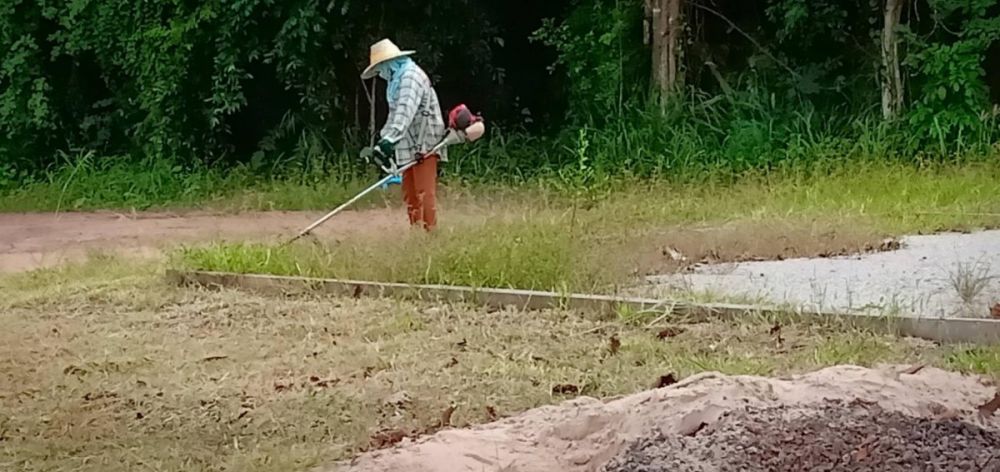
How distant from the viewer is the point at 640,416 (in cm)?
394

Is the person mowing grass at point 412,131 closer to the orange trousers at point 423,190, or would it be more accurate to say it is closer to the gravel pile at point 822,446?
the orange trousers at point 423,190

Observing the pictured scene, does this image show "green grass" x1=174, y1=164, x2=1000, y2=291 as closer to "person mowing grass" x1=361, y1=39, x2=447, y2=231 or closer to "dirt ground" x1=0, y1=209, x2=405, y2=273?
"person mowing grass" x1=361, y1=39, x2=447, y2=231

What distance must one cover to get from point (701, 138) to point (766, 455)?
9711 millimetres

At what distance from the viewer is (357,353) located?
561 cm

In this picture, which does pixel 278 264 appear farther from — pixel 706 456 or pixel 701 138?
pixel 701 138

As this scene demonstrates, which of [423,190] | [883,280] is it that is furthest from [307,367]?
[423,190]

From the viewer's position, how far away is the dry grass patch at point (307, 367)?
14.4ft

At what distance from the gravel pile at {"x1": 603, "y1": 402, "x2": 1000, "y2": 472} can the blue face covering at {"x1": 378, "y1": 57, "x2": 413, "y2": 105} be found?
5.21m

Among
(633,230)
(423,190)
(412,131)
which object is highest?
(412,131)

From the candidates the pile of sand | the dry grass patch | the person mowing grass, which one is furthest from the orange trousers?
the pile of sand

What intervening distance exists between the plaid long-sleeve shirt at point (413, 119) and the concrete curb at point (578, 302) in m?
1.56

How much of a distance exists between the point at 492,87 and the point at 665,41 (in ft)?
8.32

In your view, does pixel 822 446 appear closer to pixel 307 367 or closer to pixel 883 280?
pixel 307 367

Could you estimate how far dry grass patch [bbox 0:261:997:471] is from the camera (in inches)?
173
